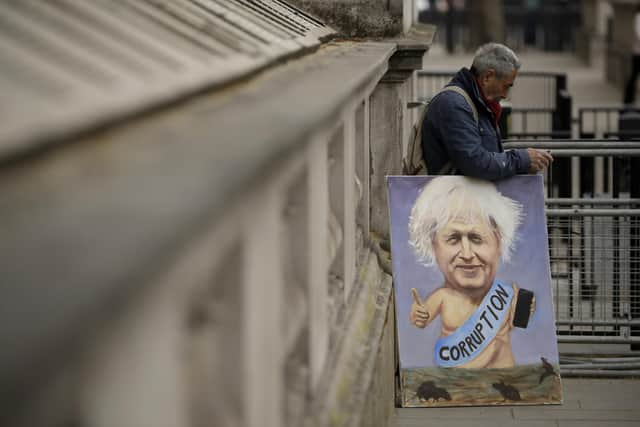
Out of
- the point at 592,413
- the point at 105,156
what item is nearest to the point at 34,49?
the point at 105,156

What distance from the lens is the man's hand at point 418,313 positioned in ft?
22.7

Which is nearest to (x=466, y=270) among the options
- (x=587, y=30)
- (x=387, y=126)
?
(x=387, y=126)

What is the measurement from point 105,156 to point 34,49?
785 mm

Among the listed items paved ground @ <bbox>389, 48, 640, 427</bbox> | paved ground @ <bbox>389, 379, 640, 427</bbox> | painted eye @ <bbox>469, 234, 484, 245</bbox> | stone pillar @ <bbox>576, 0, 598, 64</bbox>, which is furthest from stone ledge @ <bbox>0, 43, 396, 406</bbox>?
stone pillar @ <bbox>576, 0, 598, 64</bbox>

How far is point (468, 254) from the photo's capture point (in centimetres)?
703

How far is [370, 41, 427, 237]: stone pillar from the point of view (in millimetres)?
7957

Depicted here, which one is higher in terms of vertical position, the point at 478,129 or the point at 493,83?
the point at 493,83

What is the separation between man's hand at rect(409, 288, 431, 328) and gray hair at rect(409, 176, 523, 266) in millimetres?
186

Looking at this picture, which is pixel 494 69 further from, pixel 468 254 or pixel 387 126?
pixel 387 126

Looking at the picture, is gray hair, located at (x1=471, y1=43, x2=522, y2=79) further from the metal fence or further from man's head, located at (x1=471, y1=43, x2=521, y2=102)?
the metal fence

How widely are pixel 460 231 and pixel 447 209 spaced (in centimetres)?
13

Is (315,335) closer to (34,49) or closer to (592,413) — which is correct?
(34,49)

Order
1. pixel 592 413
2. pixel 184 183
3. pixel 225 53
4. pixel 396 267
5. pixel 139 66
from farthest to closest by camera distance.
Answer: pixel 592 413 → pixel 396 267 → pixel 225 53 → pixel 139 66 → pixel 184 183

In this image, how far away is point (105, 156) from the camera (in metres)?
2.50
